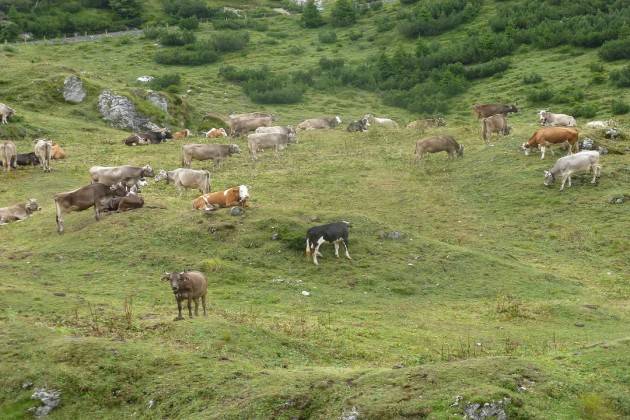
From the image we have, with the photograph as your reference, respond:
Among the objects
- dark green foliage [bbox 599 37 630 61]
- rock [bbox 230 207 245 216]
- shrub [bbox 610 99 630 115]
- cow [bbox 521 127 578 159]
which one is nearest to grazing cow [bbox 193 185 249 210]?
rock [bbox 230 207 245 216]

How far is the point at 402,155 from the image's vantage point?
41.2 metres

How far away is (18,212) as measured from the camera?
1265 inches

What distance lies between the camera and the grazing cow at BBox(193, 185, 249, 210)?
29578mm

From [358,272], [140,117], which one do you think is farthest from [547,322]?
[140,117]

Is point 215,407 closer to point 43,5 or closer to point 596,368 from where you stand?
point 596,368

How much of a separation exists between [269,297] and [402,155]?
18907 millimetres

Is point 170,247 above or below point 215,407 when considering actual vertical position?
below

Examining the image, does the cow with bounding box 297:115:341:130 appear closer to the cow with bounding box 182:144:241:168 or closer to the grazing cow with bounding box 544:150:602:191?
the cow with bounding box 182:144:241:168

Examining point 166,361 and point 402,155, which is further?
point 402,155

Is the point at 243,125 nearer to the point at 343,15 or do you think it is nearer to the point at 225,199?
the point at 225,199

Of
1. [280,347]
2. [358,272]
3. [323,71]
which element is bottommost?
[323,71]

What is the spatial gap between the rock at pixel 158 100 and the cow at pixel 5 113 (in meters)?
10.8

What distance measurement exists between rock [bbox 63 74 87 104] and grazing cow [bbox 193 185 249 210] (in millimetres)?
28177

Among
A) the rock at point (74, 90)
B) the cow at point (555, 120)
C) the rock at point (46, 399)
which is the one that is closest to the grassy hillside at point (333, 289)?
the rock at point (46, 399)
